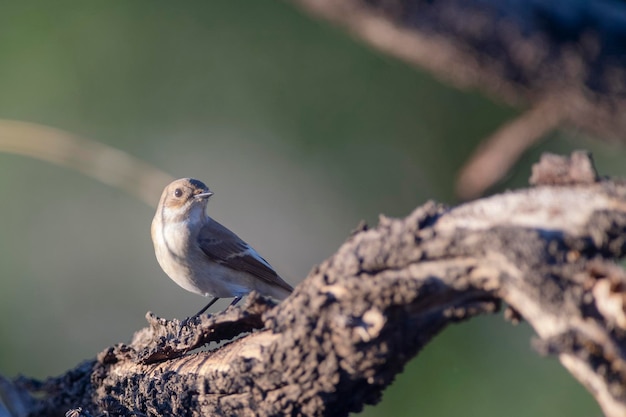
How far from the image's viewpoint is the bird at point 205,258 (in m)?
4.58

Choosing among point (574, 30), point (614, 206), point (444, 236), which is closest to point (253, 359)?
point (444, 236)

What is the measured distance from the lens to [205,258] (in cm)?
463

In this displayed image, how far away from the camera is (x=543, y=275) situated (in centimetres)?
204

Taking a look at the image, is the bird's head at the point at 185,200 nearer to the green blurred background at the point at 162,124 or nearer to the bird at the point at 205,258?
the bird at the point at 205,258

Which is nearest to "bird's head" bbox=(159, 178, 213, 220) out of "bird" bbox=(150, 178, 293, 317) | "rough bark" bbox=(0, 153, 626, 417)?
"bird" bbox=(150, 178, 293, 317)

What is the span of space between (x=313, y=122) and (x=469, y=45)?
6045 mm

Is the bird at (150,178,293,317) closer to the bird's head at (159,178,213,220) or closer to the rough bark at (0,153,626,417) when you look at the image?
the bird's head at (159,178,213,220)

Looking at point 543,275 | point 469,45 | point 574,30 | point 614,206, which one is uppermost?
point 574,30

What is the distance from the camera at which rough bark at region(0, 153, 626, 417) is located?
2.04 meters

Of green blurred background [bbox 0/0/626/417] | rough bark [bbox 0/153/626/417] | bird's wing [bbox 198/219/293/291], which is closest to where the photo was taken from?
rough bark [bbox 0/153/626/417]

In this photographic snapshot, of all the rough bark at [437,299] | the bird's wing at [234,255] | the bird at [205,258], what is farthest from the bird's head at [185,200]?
the rough bark at [437,299]

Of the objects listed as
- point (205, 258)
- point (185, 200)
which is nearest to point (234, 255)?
point (205, 258)

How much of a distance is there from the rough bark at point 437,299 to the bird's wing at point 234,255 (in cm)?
171

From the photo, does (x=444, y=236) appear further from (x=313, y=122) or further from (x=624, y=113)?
(x=313, y=122)
